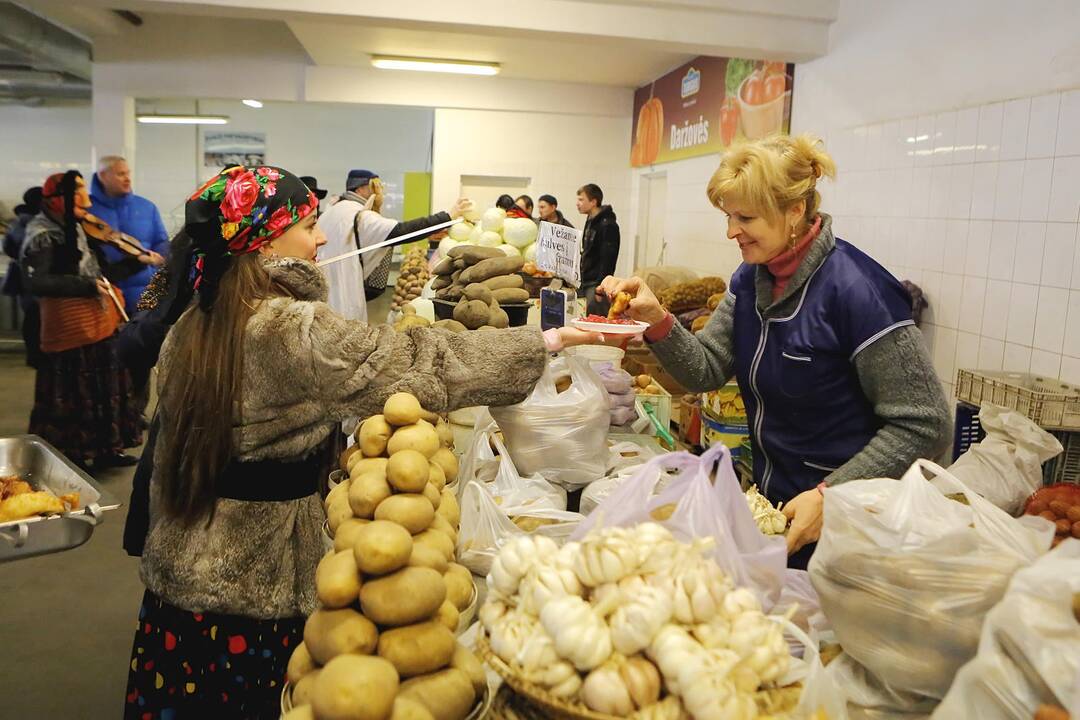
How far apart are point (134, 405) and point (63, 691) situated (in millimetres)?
3213

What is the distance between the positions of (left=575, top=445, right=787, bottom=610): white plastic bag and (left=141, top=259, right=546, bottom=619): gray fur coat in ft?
2.08

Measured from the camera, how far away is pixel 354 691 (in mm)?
1001

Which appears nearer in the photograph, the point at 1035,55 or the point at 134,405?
the point at 1035,55

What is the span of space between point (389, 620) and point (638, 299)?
4.33 ft

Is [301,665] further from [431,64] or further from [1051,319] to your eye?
[431,64]

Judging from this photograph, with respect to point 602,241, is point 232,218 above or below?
below

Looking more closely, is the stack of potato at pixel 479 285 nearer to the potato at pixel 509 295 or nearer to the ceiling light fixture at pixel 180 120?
the potato at pixel 509 295

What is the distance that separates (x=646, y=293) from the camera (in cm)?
229

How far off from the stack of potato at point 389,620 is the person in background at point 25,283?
4659mm

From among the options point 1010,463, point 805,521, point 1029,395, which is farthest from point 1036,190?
point 805,521

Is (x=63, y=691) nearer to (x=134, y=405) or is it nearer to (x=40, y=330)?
(x=40, y=330)

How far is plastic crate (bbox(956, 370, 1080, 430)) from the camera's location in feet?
10.5

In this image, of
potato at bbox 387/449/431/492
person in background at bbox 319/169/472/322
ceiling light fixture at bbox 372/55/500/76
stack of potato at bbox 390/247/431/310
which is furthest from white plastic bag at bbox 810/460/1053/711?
ceiling light fixture at bbox 372/55/500/76

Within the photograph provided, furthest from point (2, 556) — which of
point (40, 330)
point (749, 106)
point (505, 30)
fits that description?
point (749, 106)
